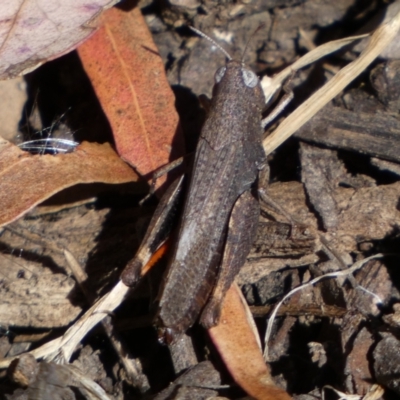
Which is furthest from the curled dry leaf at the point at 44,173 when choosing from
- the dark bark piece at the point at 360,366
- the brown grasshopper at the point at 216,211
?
the dark bark piece at the point at 360,366

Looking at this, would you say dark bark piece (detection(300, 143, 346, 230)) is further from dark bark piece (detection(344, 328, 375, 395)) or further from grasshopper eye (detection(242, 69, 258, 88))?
dark bark piece (detection(344, 328, 375, 395))

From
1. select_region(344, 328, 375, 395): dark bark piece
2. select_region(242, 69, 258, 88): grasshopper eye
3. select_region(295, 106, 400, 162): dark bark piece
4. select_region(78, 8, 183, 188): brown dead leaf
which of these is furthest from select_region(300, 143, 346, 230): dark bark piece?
select_region(78, 8, 183, 188): brown dead leaf

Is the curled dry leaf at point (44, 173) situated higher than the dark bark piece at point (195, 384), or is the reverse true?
the curled dry leaf at point (44, 173)

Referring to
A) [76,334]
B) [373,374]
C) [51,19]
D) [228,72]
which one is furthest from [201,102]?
[373,374]

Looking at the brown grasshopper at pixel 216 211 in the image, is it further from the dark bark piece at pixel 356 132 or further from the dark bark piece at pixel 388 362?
the dark bark piece at pixel 388 362

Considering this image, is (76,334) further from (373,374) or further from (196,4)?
(196,4)

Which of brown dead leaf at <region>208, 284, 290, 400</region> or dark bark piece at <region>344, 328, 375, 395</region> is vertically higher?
brown dead leaf at <region>208, 284, 290, 400</region>
